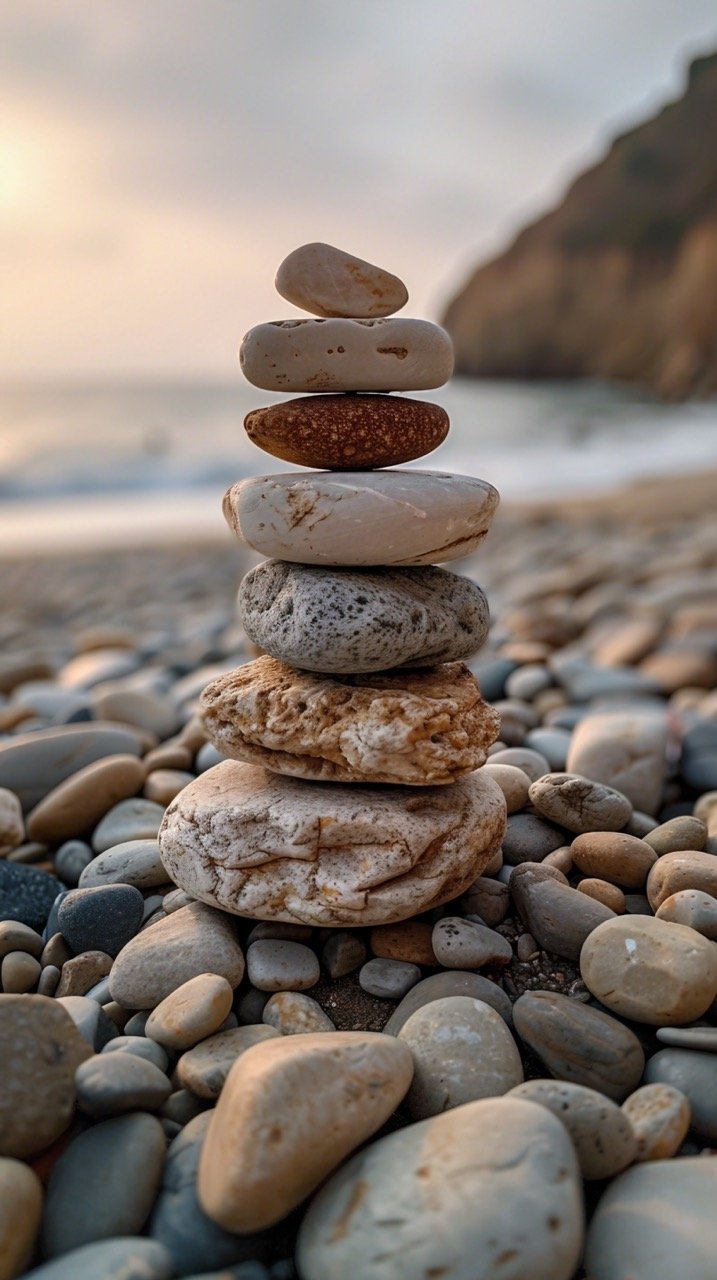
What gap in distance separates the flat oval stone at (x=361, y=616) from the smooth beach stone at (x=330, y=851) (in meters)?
0.39

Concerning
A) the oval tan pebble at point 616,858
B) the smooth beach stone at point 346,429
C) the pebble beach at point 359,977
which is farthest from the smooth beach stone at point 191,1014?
the smooth beach stone at point 346,429

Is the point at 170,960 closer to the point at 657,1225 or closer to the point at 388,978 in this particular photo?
the point at 388,978

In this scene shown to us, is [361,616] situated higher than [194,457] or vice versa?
[361,616]

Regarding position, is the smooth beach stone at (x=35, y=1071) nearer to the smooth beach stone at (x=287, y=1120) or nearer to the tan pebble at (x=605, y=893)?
the smooth beach stone at (x=287, y=1120)

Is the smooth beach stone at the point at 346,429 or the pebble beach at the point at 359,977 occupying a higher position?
the smooth beach stone at the point at 346,429

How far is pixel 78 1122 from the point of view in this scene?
1.93 m

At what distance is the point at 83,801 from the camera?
10.7ft

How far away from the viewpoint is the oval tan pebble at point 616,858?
2.65 meters

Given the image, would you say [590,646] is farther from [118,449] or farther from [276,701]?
[118,449]

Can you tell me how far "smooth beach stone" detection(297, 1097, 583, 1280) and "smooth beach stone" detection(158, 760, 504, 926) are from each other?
0.67 m

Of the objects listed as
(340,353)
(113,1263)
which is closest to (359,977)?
(113,1263)

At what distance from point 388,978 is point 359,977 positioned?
0.29 ft

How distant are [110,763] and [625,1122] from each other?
2238 mm

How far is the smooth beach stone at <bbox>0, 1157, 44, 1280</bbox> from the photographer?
63.7 inches
